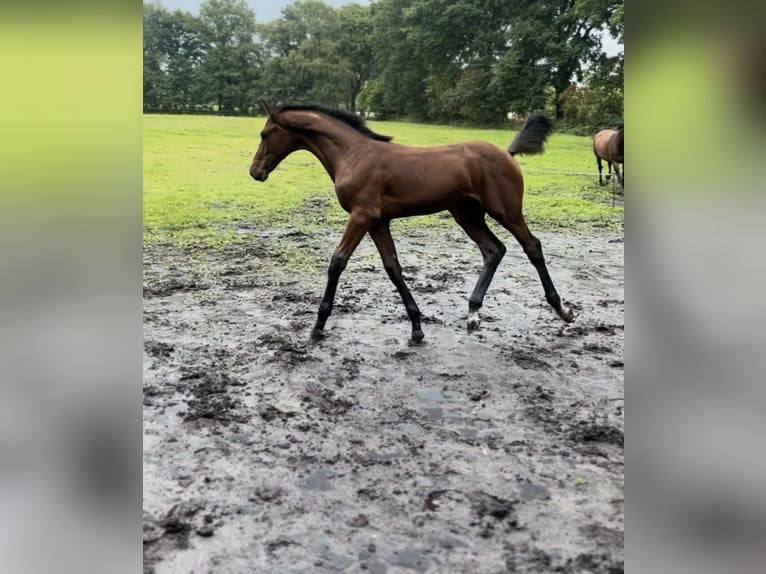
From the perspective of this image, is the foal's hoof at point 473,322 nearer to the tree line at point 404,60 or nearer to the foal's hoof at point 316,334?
the foal's hoof at point 316,334

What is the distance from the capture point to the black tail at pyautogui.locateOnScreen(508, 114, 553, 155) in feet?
12.3

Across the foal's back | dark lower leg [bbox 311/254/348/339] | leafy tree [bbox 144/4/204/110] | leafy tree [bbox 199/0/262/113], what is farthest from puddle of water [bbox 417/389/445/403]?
leafy tree [bbox 144/4/204/110]

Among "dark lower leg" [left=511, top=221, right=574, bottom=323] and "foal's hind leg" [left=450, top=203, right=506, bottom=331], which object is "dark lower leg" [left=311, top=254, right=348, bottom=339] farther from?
"dark lower leg" [left=511, top=221, right=574, bottom=323]

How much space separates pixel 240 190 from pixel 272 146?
4413mm

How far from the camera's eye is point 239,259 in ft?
18.9

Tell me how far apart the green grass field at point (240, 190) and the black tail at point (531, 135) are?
3.12m

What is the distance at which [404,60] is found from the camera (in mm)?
5910

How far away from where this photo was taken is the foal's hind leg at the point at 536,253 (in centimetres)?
369

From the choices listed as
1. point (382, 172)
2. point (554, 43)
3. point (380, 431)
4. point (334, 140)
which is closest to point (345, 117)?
point (334, 140)

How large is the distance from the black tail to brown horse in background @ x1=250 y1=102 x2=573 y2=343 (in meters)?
0.18

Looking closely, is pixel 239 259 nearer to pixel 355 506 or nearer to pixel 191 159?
pixel 191 159
